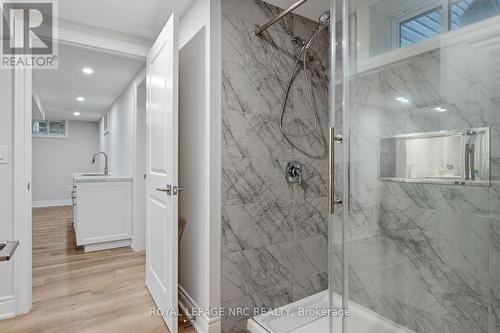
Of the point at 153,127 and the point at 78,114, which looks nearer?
the point at 153,127

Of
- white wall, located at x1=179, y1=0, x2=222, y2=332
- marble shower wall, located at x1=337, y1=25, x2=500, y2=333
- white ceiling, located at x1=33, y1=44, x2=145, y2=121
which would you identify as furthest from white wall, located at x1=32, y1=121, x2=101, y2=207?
marble shower wall, located at x1=337, y1=25, x2=500, y2=333

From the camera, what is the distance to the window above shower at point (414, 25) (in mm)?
988

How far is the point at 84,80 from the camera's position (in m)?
4.07

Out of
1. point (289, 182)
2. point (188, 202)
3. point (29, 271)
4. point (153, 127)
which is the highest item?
point (153, 127)

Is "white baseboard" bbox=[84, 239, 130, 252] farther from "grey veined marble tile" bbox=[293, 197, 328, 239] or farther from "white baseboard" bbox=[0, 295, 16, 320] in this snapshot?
"grey veined marble tile" bbox=[293, 197, 328, 239]

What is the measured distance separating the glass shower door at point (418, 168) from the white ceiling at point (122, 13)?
4.95ft

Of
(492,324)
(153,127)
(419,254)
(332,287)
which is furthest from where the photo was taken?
(153,127)

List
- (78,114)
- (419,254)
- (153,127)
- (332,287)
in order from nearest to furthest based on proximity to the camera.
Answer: (419,254), (332,287), (153,127), (78,114)

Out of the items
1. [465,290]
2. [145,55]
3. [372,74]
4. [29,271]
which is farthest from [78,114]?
[465,290]

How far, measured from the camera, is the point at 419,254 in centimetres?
120

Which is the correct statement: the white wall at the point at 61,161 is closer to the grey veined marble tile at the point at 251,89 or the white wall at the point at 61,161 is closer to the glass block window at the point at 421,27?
the grey veined marble tile at the point at 251,89

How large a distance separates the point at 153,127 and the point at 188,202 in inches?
27.2

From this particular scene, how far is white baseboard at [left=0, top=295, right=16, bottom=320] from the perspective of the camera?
6.55 ft

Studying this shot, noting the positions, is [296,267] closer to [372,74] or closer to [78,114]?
[372,74]
